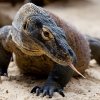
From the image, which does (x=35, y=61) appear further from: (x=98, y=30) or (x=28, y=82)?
(x=98, y=30)

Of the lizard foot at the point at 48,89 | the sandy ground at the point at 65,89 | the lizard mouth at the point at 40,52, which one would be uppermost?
the lizard mouth at the point at 40,52

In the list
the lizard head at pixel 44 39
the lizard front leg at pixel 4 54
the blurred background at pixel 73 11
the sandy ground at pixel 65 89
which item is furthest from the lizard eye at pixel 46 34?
the blurred background at pixel 73 11

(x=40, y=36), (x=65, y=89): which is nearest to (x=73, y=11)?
(x=65, y=89)

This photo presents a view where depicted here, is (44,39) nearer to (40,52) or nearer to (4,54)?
(40,52)

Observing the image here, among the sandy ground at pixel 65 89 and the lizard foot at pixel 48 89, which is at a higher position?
the lizard foot at pixel 48 89

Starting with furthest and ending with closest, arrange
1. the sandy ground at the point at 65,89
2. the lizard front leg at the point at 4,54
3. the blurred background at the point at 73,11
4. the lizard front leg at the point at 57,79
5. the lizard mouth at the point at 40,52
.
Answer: the blurred background at the point at 73,11
the lizard front leg at the point at 4,54
the lizard front leg at the point at 57,79
the sandy ground at the point at 65,89
the lizard mouth at the point at 40,52

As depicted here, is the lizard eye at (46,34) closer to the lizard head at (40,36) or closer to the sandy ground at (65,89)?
the lizard head at (40,36)
